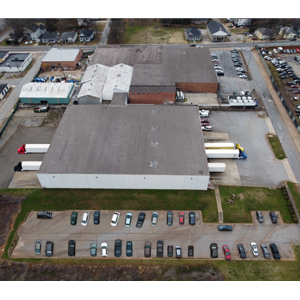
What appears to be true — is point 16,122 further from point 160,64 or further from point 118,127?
point 160,64

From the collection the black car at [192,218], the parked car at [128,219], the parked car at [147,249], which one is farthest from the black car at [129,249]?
the black car at [192,218]

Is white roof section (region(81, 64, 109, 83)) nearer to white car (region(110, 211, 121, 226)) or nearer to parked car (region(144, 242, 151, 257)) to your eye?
white car (region(110, 211, 121, 226))

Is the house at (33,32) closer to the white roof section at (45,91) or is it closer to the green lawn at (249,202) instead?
the white roof section at (45,91)

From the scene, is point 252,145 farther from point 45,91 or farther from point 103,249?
point 45,91

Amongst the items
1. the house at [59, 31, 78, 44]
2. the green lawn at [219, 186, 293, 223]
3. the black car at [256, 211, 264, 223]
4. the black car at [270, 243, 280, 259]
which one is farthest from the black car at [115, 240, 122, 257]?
the house at [59, 31, 78, 44]

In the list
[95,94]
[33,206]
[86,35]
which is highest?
[86,35]

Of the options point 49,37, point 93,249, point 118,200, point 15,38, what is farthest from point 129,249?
point 15,38

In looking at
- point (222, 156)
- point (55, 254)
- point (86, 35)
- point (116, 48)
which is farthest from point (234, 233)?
point (86, 35)
